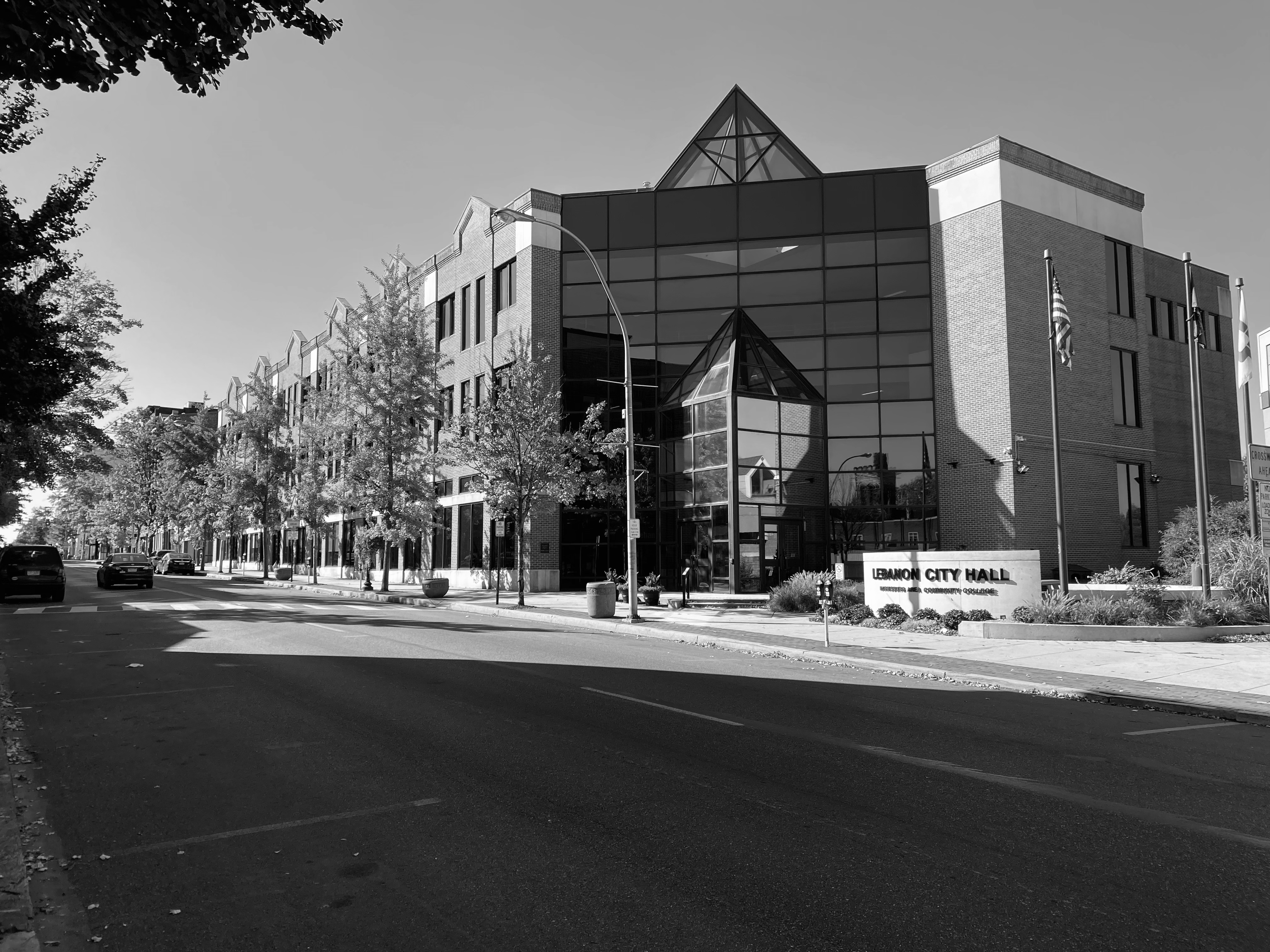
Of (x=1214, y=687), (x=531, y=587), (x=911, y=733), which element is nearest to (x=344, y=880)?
(x=911, y=733)

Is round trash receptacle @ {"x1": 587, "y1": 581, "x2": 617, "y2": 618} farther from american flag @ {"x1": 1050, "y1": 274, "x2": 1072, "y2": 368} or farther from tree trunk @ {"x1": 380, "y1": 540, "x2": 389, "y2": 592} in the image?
tree trunk @ {"x1": 380, "y1": 540, "x2": 389, "y2": 592}

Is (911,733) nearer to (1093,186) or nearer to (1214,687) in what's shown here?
(1214,687)

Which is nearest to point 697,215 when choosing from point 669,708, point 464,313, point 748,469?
point 748,469

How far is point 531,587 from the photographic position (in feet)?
109

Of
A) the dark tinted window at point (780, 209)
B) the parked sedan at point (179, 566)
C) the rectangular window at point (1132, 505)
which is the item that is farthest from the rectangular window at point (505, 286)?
the parked sedan at point (179, 566)

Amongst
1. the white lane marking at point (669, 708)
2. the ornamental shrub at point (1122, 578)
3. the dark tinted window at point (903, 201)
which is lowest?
the white lane marking at point (669, 708)

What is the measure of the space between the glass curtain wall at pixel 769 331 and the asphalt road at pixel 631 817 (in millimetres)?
20041

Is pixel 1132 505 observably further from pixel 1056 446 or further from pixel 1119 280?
pixel 1056 446

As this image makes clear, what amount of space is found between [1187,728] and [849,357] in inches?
940

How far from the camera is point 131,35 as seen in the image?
476 cm

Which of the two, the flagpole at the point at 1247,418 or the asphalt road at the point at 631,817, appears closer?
the asphalt road at the point at 631,817

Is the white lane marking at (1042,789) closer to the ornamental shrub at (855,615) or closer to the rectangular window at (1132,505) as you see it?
the ornamental shrub at (855,615)

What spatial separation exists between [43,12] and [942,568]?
59.3 feet

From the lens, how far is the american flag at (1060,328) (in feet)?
67.1
